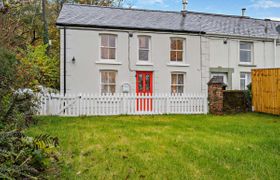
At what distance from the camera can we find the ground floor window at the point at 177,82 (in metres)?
16.2

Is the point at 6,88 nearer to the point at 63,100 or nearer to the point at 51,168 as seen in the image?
the point at 51,168

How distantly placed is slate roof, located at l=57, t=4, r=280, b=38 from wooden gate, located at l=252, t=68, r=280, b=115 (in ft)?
15.8

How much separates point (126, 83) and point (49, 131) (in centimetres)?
814

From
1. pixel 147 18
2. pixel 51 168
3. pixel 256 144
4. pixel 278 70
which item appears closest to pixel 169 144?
pixel 256 144

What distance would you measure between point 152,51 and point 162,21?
2.46 m

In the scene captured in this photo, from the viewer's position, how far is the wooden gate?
12.6 meters

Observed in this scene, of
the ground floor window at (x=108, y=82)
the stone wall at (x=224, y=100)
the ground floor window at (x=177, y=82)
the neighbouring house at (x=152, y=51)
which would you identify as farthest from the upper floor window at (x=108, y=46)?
the stone wall at (x=224, y=100)

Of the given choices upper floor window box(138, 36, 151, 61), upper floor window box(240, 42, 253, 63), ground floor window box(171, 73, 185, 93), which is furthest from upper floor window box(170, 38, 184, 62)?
upper floor window box(240, 42, 253, 63)

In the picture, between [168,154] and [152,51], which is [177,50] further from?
[168,154]

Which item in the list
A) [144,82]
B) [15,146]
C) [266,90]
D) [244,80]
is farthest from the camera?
[244,80]

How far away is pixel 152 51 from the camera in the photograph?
1581 centimetres

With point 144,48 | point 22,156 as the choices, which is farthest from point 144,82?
point 22,156

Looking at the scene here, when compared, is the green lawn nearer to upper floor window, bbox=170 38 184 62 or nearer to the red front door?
the red front door

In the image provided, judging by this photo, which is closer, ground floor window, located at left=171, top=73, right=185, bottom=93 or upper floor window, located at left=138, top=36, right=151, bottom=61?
upper floor window, located at left=138, top=36, right=151, bottom=61
